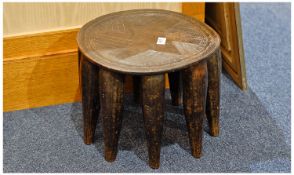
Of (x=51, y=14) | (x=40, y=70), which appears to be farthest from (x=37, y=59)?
(x=51, y=14)

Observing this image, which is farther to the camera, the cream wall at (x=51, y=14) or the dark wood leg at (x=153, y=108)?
the cream wall at (x=51, y=14)

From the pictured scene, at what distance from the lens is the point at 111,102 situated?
136 cm

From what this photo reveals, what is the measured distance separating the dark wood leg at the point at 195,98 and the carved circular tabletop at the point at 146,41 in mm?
46

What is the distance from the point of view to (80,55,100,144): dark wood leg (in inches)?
55.4

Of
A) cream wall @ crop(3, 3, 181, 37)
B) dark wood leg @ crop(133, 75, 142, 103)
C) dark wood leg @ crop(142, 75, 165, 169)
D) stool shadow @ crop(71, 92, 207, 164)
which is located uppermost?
cream wall @ crop(3, 3, 181, 37)

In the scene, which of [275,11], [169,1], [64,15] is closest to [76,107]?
[64,15]

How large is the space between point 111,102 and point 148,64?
0.54ft

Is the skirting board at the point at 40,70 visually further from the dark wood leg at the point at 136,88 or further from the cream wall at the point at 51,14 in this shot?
the dark wood leg at the point at 136,88

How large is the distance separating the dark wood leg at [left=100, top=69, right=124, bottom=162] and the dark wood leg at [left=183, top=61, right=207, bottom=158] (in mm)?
192

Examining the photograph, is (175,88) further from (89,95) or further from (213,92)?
(89,95)

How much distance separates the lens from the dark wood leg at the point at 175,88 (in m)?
1.71

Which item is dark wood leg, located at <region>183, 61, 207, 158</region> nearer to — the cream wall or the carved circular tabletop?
the carved circular tabletop

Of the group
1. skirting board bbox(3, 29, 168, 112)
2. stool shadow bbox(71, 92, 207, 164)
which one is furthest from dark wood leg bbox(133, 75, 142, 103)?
skirting board bbox(3, 29, 168, 112)

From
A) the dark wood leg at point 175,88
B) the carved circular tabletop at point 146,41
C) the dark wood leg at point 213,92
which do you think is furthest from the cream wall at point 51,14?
the dark wood leg at point 213,92
